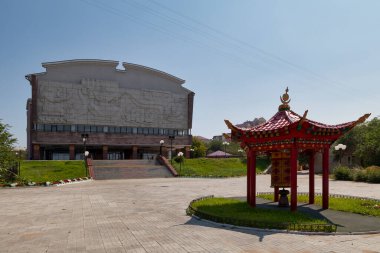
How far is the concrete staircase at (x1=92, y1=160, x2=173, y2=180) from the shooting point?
39125mm

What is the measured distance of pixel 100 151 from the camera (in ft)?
205

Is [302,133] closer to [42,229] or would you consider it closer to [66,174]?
[42,229]

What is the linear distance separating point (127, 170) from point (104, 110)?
1864cm

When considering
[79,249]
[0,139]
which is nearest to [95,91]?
[0,139]

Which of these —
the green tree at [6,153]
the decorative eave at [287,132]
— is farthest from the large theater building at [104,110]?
the decorative eave at [287,132]

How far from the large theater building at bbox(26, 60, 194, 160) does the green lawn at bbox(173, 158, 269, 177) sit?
487 centimetres

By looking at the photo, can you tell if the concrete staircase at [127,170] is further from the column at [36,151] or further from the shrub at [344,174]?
the shrub at [344,174]

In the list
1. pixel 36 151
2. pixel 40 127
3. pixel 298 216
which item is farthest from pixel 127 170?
pixel 298 216

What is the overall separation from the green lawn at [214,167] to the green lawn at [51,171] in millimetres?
13262

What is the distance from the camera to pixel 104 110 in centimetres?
5634

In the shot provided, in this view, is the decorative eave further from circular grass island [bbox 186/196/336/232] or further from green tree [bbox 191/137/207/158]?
green tree [bbox 191/137/207/158]

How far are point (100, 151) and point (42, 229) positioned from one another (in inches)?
2089

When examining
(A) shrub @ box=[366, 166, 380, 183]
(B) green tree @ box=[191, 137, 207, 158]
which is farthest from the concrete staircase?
(B) green tree @ box=[191, 137, 207, 158]

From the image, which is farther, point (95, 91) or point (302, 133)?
point (95, 91)
